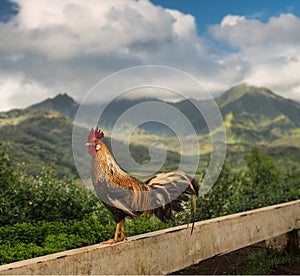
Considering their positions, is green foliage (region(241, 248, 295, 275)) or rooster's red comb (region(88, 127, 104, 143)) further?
green foliage (region(241, 248, 295, 275))

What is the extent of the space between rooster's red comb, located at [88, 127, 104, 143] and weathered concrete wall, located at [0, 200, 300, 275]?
0.83 meters

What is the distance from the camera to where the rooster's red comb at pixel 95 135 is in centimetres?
335

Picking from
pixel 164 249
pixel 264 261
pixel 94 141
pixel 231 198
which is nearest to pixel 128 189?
pixel 94 141

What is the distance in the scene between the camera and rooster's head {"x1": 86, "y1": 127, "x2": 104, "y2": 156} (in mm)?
3334

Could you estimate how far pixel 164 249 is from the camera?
12.1ft

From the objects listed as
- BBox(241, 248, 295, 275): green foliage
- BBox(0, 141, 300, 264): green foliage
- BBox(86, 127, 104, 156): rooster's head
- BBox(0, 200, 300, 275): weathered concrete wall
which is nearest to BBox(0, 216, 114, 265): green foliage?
BBox(0, 141, 300, 264): green foliage

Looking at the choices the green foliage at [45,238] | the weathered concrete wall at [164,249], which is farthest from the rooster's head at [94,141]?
the green foliage at [45,238]

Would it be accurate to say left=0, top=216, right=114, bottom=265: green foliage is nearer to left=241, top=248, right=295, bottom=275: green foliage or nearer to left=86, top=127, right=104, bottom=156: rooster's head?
Answer: left=86, top=127, right=104, bottom=156: rooster's head

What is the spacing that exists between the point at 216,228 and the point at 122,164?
142cm

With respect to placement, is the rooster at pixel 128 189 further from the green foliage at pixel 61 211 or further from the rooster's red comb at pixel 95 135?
the green foliage at pixel 61 211

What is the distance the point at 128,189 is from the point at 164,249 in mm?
766

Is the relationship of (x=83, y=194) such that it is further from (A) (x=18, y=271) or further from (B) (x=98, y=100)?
(A) (x=18, y=271)

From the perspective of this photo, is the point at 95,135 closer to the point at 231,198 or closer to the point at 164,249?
the point at 164,249

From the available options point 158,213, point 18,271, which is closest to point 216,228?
point 158,213
